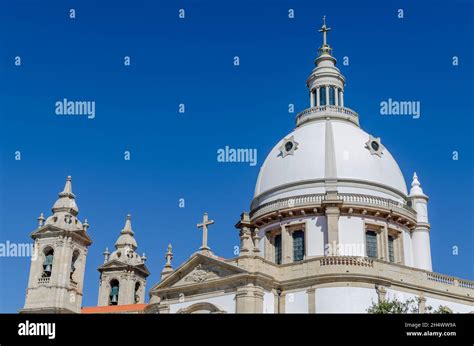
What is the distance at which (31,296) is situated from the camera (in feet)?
193

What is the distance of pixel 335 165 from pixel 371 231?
18.4 feet

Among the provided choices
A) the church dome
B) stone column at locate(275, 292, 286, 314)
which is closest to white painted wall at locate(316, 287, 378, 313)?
stone column at locate(275, 292, 286, 314)

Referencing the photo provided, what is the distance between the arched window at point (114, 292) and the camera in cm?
7025

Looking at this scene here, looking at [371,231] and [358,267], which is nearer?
[358,267]

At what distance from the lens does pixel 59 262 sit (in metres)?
58.8

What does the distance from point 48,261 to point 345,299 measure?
1097 inches

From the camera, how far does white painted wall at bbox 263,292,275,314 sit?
→ 44.7 meters

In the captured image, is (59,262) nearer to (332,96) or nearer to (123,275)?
(123,275)

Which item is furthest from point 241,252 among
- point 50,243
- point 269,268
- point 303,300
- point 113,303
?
point 113,303

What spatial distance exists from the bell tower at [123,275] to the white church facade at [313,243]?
9162 mm

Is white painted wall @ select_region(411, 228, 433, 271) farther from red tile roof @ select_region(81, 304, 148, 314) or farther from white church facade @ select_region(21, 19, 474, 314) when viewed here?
red tile roof @ select_region(81, 304, 148, 314)

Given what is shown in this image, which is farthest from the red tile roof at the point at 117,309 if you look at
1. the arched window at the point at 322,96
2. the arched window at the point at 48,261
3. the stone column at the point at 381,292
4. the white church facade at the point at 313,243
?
the arched window at the point at 322,96

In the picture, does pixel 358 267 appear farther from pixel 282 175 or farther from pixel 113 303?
pixel 113 303
